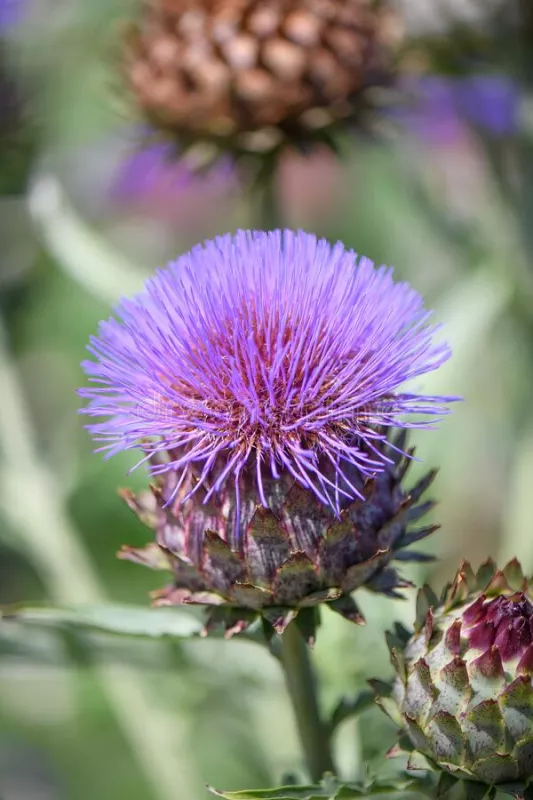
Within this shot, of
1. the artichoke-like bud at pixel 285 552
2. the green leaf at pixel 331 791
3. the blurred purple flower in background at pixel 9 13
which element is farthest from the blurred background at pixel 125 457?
the green leaf at pixel 331 791

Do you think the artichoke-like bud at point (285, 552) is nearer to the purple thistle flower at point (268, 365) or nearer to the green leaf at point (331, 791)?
the purple thistle flower at point (268, 365)

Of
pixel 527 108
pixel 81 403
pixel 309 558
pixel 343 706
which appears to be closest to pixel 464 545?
pixel 81 403

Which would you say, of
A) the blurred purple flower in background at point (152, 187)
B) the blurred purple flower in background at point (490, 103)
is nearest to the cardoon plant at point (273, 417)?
the blurred purple flower in background at point (490, 103)

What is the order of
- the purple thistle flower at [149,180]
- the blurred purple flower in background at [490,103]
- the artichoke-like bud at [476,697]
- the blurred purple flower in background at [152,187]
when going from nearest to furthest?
the artichoke-like bud at [476,697], the blurred purple flower in background at [490,103], the purple thistle flower at [149,180], the blurred purple flower in background at [152,187]

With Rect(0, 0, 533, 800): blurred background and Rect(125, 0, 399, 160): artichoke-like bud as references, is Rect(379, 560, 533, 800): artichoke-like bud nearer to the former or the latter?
Rect(0, 0, 533, 800): blurred background

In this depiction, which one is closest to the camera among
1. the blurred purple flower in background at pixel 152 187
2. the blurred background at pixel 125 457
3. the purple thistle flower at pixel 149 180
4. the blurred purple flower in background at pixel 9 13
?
the blurred background at pixel 125 457

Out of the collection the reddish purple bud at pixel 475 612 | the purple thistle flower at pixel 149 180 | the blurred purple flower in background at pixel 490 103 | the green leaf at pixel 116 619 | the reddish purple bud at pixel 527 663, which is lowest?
the reddish purple bud at pixel 527 663

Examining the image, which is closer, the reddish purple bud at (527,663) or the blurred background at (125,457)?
the reddish purple bud at (527,663)

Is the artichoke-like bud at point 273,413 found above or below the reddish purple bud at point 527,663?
above
